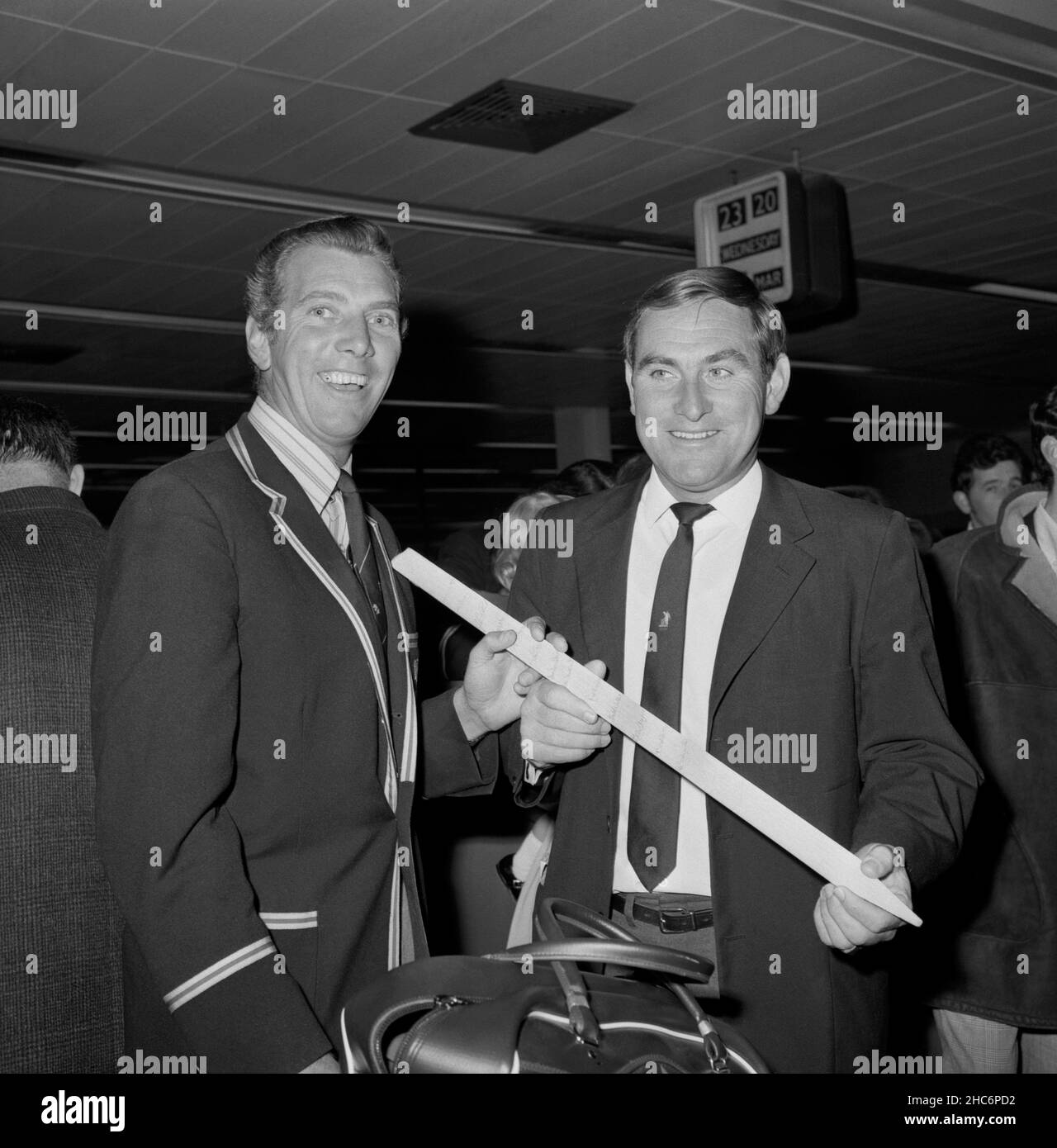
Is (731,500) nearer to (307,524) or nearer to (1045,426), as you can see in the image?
(307,524)

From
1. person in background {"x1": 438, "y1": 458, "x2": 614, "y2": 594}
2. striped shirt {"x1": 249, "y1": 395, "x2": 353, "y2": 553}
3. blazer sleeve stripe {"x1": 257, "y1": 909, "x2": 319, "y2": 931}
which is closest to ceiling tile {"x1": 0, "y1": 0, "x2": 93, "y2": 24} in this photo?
person in background {"x1": 438, "y1": 458, "x2": 614, "y2": 594}

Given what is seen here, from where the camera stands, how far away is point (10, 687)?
2094 millimetres

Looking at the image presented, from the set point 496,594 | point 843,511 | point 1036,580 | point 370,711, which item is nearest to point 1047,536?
point 1036,580

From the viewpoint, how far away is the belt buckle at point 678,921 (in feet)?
5.59

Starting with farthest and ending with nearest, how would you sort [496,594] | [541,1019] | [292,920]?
1. [496,594]
2. [292,920]
3. [541,1019]

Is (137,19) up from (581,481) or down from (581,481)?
up

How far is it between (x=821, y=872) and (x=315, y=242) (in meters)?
1.11

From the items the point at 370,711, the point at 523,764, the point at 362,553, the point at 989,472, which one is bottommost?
the point at 523,764

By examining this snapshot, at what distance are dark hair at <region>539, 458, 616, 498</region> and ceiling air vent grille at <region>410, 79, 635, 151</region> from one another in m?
2.22

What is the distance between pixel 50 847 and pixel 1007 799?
1867 mm

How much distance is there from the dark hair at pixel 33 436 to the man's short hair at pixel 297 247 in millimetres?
711

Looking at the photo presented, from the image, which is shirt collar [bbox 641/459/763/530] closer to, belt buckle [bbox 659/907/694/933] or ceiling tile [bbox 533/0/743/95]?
belt buckle [bbox 659/907/694/933]

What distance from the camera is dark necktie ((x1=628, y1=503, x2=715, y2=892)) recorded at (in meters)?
1.72

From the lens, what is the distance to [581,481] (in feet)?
14.2
